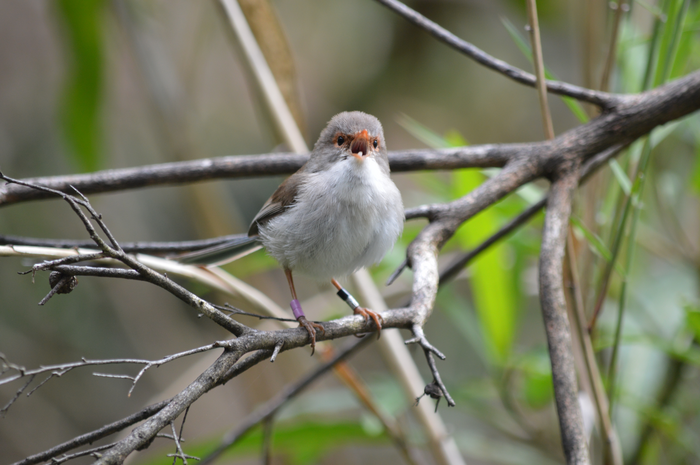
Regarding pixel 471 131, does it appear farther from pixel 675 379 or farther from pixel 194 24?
pixel 675 379

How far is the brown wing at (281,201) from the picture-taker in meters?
2.18

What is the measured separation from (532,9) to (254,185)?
5.37 meters

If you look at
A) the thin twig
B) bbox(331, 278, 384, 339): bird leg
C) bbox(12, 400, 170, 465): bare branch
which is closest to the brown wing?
bbox(331, 278, 384, 339): bird leg

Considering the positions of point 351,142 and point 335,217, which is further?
point 351,142

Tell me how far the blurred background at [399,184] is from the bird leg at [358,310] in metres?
0.85

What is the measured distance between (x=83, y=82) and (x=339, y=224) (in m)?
2.41

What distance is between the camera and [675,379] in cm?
294

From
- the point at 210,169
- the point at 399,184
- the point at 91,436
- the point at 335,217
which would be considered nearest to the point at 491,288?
the point at 335,217

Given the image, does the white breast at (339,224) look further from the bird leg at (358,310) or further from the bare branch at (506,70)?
the bare branch at (506,70)

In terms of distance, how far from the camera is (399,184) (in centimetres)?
679

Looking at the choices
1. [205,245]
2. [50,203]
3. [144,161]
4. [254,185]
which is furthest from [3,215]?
[205,245]

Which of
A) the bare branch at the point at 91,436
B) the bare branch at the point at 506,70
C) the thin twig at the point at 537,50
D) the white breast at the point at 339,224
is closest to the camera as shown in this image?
the bare branch at the point at 91,436

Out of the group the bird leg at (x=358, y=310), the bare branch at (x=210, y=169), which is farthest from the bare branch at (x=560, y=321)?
the bird leg at (x=358, y=310)

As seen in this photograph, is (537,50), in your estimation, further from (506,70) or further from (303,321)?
(303,321)
